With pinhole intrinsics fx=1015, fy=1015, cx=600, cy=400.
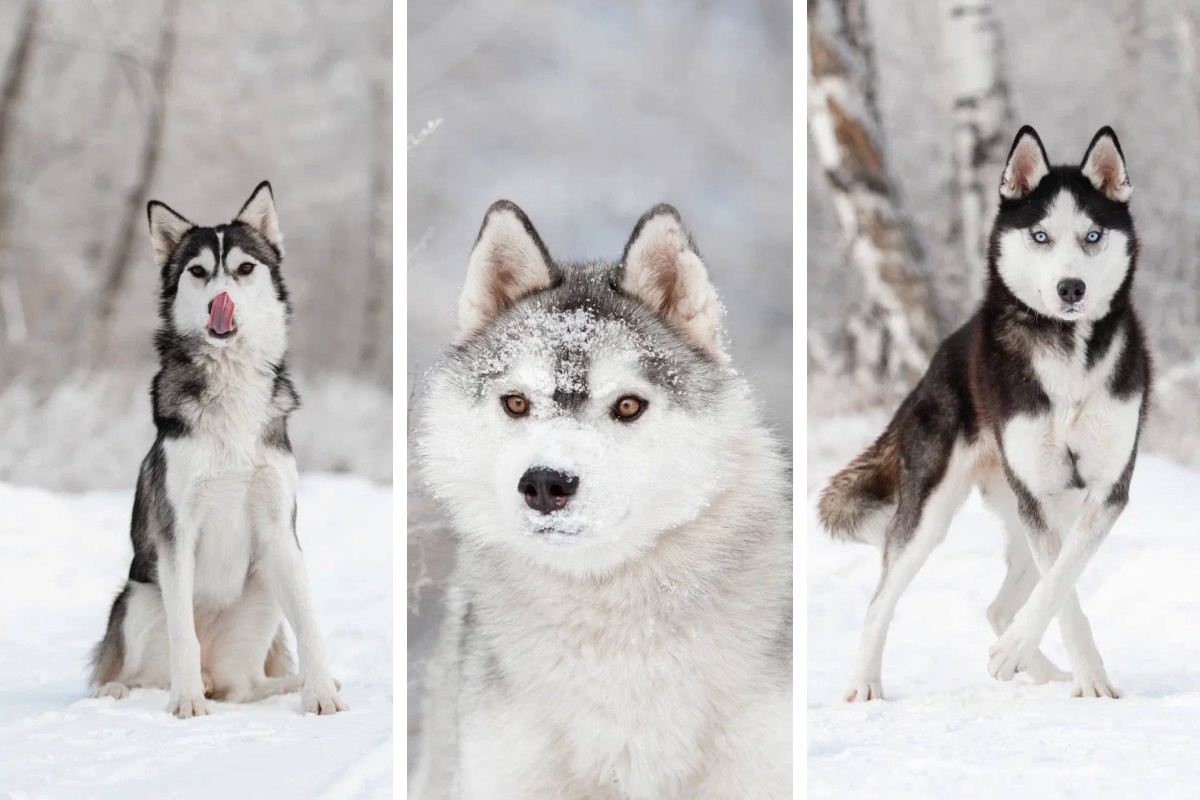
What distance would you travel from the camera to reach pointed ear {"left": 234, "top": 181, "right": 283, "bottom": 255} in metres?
2.40

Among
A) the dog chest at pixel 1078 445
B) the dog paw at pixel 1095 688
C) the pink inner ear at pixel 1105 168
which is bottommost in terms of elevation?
the dog paw at pixel 1095 688

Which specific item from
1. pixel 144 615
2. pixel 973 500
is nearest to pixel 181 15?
pixel 144 615

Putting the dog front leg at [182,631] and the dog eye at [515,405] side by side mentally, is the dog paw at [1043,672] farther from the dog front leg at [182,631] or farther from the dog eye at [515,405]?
the dog front leg at [182,631]

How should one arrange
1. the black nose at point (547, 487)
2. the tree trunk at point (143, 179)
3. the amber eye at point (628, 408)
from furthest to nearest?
the tree trunk at point (143, 179) → the amber eye at point (628, 408) → the black nose at point (547, 487)

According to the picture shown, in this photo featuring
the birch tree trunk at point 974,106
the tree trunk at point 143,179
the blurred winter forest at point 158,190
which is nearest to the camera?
the birch tree trunk at point 974,106

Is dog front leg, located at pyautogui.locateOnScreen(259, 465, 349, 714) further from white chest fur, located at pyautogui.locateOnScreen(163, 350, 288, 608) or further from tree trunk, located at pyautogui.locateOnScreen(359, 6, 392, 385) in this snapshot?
tree trunk, located at pyautogui.locateOnScreen(359, 6, 392, 385)

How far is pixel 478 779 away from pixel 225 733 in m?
0.65

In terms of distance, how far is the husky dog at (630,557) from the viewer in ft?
6.15

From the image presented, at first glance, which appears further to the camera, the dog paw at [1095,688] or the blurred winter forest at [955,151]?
the blurred winter forest at [955,151]

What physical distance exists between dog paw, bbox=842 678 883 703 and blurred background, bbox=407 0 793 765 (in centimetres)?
61

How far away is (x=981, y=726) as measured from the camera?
2.20 metres

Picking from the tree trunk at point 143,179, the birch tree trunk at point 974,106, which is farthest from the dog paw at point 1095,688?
the tree trunk at point 143,179

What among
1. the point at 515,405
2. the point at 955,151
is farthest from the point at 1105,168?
the point at 515,405

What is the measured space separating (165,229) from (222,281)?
0.21 m
